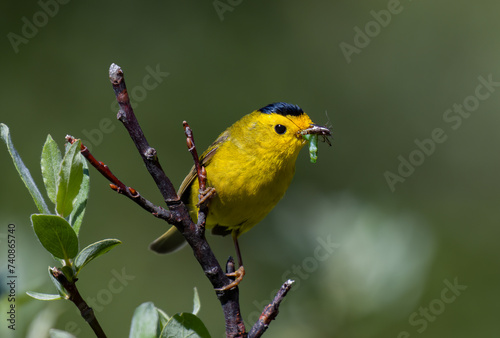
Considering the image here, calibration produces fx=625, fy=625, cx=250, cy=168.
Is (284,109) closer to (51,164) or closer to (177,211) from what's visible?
(177,211)

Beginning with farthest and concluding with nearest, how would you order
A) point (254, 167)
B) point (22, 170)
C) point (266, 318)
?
point (254, 167), point (266, 318), point (22, 170)

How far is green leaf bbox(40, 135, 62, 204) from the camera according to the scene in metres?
1.43

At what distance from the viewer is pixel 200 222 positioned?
5.74ft

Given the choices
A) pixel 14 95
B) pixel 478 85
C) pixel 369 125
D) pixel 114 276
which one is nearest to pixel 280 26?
pixel 369 125

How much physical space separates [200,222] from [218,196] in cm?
128

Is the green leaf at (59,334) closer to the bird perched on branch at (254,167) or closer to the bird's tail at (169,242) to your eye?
the bird perched on branch at (254,167)

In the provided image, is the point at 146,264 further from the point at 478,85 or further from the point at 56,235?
the point at 56,235

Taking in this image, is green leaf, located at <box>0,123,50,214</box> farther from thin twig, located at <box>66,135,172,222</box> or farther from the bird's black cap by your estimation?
the bird's black cap

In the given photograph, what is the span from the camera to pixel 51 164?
1454mm

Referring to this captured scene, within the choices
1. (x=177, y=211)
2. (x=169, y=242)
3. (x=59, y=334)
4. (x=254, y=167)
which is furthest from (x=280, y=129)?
(x=59, y=334)

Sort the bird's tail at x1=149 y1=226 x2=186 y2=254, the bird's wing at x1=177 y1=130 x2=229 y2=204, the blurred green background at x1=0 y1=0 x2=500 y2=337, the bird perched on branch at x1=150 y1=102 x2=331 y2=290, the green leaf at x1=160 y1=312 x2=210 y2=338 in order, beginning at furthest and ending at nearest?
the blurred green background at x1=0 y1=0 x2=500 y2=337 < the bird's tail at x1=149 y1=226 x2=186 y2=254 < the bird's wing at x1=177 y1=130 x2=229 y2=204 < the bird perched on branch at x1=150 y1=102 x2=331 y2=290 < the green leaf at x1=160 y1=312 x2=210 y2=338

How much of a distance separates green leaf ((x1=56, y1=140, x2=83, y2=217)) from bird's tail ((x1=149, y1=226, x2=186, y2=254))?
2.40 meters

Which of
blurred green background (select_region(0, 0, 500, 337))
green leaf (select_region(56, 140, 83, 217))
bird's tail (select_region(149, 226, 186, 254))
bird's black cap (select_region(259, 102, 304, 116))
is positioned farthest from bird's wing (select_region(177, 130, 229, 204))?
green leaf (select_region(56, 140, 83, 217))

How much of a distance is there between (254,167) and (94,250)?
70.5 inches
